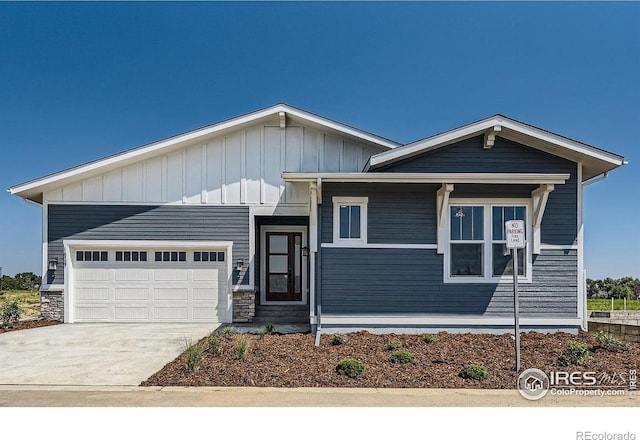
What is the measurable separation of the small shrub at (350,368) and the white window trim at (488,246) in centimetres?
361

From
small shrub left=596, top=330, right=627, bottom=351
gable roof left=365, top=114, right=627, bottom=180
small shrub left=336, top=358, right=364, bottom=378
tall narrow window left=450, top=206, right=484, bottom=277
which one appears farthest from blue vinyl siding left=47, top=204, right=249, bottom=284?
small shrub left=596, top=330, right=627, bottom=351

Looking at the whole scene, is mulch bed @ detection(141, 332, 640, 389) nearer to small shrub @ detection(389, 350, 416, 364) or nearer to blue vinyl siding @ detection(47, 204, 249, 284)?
small shrub @ detection(389, 350, 416, 364)

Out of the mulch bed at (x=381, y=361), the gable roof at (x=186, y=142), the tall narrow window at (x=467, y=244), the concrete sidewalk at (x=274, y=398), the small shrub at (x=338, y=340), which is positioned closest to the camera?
the concrete sidewalk at (x=274, y=398)

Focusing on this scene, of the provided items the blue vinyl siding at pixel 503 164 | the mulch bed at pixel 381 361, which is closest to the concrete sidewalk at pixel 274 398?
the mulch bed at pixel 381 361

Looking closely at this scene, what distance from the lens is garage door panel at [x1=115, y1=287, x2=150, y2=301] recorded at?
39.0 ft

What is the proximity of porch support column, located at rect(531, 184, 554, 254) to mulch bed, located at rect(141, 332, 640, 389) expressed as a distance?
1882 millimetres

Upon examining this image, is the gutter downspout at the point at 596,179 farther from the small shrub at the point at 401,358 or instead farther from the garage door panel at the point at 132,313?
the garage door panel at the point at 132,313

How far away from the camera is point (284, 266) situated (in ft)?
42.9

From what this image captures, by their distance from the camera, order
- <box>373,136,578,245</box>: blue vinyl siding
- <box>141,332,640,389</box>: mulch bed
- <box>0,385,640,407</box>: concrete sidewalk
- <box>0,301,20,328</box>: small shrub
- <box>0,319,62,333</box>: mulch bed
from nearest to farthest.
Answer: <box>0,385,640,407</box>: concrete sidewalk → <box>141,332,640,389</box>: mulch bed → <box>373,136,578,245</box>: blue vinyl siding → <box>0,319,62,333</box>: mulch bed → <box>0,301,20,328</box>: small shrub

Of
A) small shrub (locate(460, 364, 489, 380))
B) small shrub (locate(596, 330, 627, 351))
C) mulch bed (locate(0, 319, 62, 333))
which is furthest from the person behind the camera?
mulch bed (locate(0, 319, 62, 333))

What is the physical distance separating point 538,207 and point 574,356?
321 centimetres

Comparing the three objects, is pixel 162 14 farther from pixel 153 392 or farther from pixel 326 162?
pixel 153 392

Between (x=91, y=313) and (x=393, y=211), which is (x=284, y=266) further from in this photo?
(x=91, y=313)

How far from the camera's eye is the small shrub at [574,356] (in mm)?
6738
